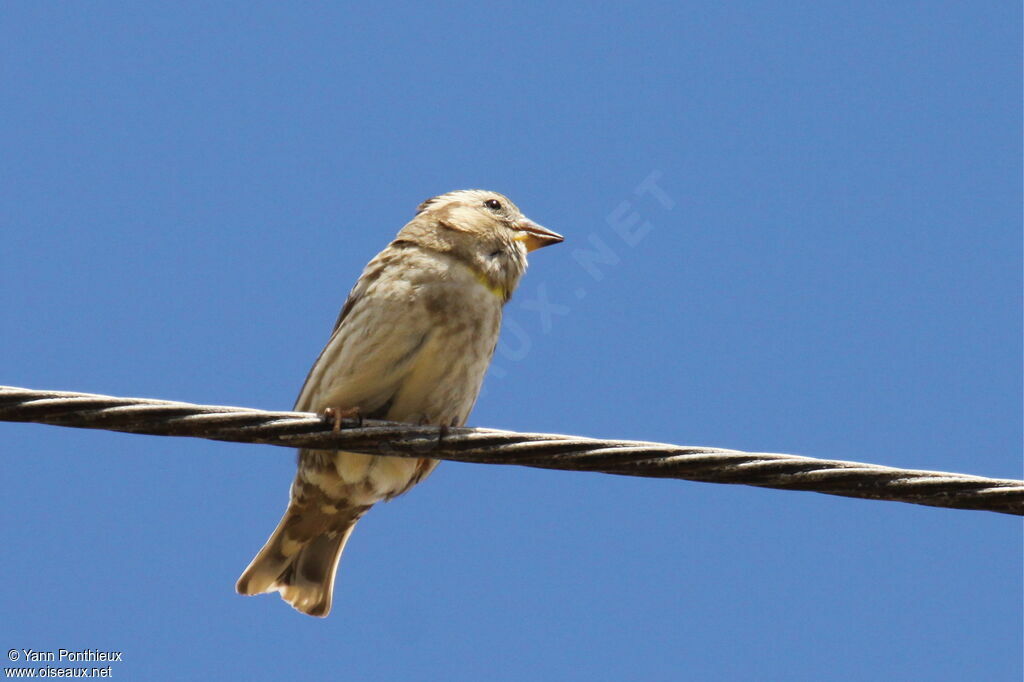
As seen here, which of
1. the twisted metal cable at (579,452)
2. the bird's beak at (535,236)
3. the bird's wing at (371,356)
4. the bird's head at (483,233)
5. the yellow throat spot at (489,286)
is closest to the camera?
the twisted metal cable at (579,452)

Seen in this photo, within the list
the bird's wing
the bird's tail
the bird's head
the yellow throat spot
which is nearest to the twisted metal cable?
the bird's wing

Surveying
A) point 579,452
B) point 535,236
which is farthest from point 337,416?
point 535,236

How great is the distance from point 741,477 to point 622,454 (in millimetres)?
398

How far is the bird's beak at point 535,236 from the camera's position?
23.4ft

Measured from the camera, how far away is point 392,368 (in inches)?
236

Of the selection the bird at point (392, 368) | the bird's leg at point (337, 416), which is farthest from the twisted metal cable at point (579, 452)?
the bird at point (392, 368)

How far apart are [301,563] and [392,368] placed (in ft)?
4.95

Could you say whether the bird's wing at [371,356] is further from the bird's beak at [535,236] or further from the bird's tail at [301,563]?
the bird's beak at [535,236]

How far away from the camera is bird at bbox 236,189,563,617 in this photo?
19.8 feet

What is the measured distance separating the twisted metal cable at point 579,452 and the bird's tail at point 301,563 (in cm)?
240

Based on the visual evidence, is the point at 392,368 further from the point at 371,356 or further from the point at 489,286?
the point at 489,286

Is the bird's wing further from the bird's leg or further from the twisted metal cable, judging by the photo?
the twisted metal cable

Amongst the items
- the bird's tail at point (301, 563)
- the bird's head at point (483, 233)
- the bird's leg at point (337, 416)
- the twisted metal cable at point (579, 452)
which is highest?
the bird's head at point (483, 233)

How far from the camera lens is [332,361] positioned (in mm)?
6129
